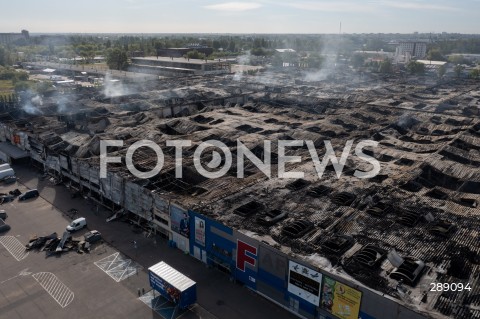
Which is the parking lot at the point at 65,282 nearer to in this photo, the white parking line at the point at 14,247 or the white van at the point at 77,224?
the white parking line at the point at 14,247

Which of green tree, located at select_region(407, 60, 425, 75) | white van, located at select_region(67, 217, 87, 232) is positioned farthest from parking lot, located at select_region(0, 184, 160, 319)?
green tree, located at select_region(407, 60, 425, 75)

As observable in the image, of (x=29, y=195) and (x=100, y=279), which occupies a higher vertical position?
(x=29, y=195)

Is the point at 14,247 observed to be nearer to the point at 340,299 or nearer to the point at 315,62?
the point at 340,299

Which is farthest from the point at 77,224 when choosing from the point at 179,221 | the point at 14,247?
the point at 179,221

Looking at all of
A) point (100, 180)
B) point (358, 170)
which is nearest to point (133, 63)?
point (100, 180)

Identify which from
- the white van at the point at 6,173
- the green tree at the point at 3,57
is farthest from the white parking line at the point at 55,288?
the green tree at the point at 3,57

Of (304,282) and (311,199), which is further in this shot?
(311,199)
